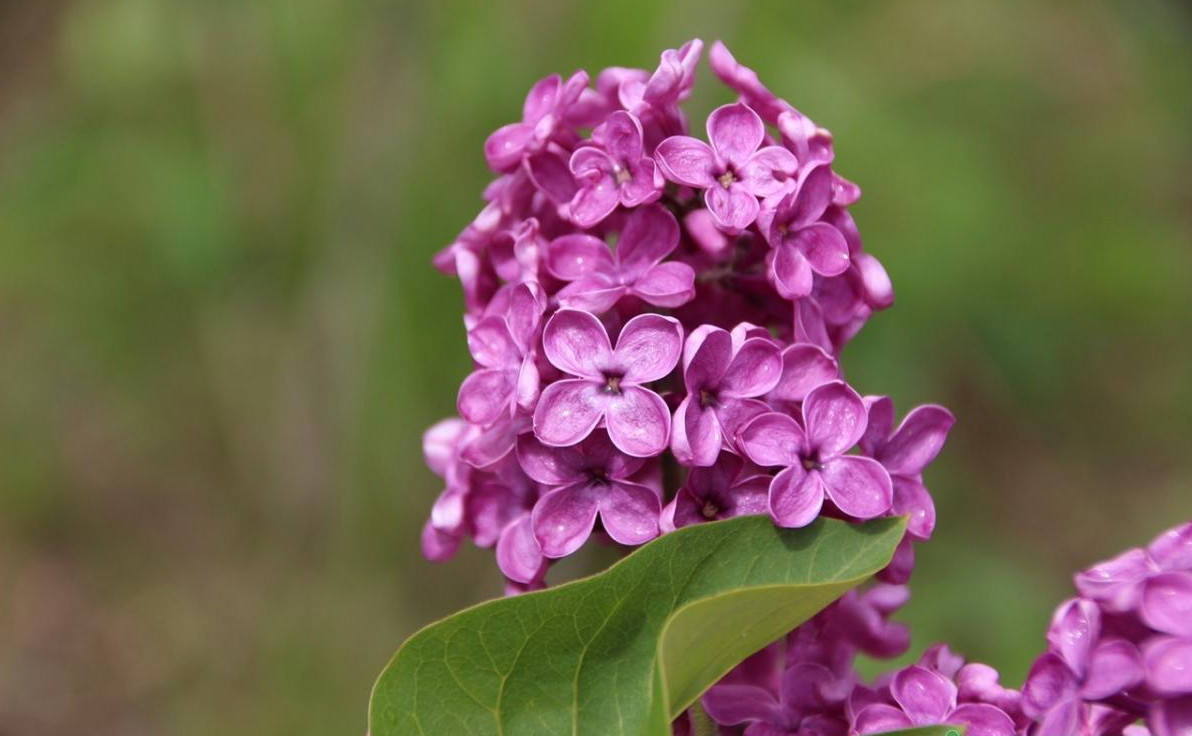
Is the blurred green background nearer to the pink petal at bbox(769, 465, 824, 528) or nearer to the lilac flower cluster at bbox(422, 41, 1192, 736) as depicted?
the lilac flower cluster at bbox(422, 41, 1192, 736)

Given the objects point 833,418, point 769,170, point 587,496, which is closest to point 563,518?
point 587,496

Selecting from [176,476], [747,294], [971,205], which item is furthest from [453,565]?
[747,294]

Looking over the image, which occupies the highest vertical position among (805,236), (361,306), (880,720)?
(805,236)

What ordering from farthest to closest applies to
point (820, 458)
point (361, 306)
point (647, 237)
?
point (361, 306)
point (647, 237)
point (820, 458)

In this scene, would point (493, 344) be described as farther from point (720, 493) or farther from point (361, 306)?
point (361, 306)

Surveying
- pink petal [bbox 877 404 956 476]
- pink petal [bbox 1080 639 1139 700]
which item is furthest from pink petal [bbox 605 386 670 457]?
pink petal [bbox 1080 639 1139 700]

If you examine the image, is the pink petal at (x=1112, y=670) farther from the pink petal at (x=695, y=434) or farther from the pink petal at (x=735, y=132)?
the pink petal at (x=735, y=132)
